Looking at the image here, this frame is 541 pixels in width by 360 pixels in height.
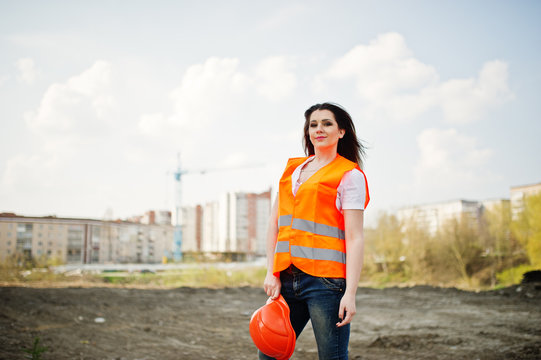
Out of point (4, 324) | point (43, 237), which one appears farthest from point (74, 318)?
point (43, 237)

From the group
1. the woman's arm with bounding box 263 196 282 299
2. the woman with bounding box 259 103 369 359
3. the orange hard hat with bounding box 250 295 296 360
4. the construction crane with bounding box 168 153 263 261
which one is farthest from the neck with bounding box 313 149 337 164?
the construction crane with bounding box 168 153 263 261

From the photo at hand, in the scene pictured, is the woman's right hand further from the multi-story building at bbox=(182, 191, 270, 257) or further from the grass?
the multi-story building at bbox=(182, 191, 270, 257)

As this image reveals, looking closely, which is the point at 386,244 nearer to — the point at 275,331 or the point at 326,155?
the point at 326,155

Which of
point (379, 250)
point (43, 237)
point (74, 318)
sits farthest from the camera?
point (379, 250)

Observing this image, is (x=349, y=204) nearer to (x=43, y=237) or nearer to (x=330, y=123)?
(x=330, y=123)

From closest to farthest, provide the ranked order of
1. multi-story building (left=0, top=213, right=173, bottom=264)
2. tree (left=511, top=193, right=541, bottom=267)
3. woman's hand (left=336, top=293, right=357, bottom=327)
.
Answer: woman's hand (left=336, top=293, right=357, bottom=327) → multi-story building (left=0, top=213, right=173, bottom=264) → tree (left=511, top=193, right=541, bottom=267)

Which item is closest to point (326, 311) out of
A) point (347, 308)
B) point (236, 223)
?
point (347, 308)

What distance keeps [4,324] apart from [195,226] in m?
70.3

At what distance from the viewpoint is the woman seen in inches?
68.4

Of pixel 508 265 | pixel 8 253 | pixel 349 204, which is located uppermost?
pixel 349 204

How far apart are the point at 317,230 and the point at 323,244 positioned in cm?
6

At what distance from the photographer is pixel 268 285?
189 centimetres

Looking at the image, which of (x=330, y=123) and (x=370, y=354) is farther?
(x=370, y=354)

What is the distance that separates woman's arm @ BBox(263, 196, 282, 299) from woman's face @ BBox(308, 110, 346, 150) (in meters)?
0.38
